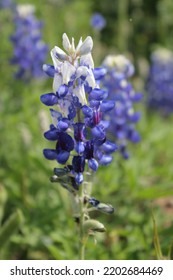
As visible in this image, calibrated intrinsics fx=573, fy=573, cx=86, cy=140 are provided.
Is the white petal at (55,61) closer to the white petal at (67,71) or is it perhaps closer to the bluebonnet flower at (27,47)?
the white petal at (67,71)

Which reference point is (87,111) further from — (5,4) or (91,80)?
(5,4)

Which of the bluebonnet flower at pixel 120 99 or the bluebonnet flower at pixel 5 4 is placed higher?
the bluebonnet flower at pixel 5 4

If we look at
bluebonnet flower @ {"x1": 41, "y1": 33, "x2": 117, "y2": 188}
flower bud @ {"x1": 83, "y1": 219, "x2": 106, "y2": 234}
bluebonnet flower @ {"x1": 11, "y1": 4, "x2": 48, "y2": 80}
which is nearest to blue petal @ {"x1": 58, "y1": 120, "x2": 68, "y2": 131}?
bluebonnet flower @ {"x1": 41, "y1": 33, "x2": 117, "y2": 188}

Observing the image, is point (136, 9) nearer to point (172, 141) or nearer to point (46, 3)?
point (46, 3)

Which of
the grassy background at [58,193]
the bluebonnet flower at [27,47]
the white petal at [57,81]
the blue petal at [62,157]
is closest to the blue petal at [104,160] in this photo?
the blue petal at [62,157]

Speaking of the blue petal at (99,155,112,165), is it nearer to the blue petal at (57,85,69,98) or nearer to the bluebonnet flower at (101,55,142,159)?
the blue petal at (57,85,69,98)
